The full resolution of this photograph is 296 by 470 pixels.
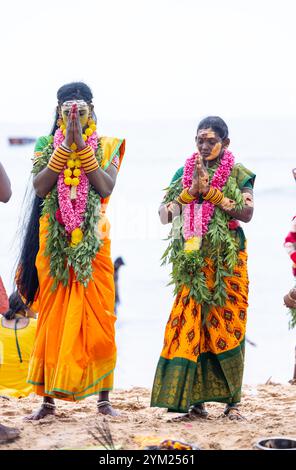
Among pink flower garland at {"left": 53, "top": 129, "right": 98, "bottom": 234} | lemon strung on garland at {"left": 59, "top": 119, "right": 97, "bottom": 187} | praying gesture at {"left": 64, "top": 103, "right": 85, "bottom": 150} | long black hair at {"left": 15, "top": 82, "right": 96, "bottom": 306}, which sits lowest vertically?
long black hair at {"left": 15, "top": 82, "right": 96, "bottom": 306}

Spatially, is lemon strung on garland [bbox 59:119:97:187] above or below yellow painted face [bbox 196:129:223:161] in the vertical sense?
below

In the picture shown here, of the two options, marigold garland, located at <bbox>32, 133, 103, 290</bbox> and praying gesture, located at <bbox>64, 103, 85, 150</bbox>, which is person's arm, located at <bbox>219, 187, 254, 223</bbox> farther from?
praying gesture, located at <bbox>64, 103, 85, 150</bbox>

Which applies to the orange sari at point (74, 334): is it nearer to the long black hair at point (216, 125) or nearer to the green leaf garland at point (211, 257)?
the green leaf garland at point (211, 257)

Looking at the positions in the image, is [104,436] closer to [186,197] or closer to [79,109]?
[186,197]

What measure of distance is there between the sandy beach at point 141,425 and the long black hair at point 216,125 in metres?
2.03

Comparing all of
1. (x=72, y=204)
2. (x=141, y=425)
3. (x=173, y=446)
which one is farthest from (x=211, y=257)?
(x=173, y=446)

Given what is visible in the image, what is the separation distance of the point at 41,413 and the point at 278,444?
72.7 inches

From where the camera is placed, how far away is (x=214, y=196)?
18.9 feet

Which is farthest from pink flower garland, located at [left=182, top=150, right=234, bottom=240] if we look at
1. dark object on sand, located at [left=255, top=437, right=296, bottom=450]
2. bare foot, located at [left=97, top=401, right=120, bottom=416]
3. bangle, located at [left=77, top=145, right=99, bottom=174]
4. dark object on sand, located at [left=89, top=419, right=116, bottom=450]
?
dark object on sand, located at [left=255, top=437, right=296, bottom=450]

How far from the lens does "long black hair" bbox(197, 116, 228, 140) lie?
5941 millimetres

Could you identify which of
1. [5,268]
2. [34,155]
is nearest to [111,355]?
[34,155]

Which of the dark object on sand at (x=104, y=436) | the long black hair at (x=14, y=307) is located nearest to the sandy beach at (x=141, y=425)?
the dark object on sand at (x=104, y=436)

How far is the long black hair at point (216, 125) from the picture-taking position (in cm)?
594

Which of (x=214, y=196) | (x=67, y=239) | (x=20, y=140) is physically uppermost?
(x=20, y=140)
